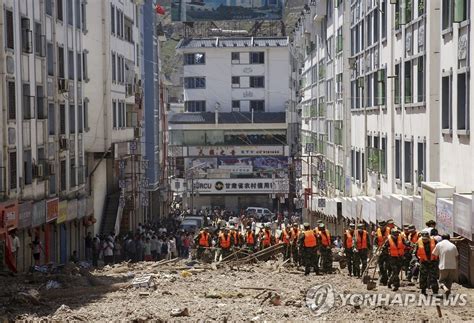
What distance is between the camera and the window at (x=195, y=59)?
95.7m

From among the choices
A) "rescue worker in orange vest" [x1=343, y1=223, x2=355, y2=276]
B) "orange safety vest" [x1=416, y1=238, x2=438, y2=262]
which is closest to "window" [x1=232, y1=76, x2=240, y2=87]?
"rescue worker in orange vest" [x1=343, y1=223, x2=355, y2=276]

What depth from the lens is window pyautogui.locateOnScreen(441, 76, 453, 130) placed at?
2786 centimetres

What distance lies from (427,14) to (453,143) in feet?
15.9

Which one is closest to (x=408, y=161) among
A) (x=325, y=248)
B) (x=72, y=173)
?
(x=325, y=248)

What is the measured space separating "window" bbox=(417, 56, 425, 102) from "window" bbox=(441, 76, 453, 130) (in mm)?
3144

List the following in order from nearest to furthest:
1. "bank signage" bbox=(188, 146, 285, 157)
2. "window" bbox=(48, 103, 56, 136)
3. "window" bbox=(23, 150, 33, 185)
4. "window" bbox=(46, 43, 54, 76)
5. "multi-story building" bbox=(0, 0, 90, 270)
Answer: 1. "multi-story building" bbox=(0, 0, 90, 270)
2. "window" bbox=(23, 150, 33, 185)
3. "window" bbox=(46, 43, 54, 76)
4. "window" bbox=(48, 103, 56, 136)
5. "bank signage" bbox=(188, 146, 285, 157)

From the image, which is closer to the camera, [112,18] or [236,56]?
[112,18]

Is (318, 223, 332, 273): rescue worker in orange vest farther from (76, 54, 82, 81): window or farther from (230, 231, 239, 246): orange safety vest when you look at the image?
(76, 54, 82, 81): window

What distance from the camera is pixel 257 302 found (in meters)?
20.7

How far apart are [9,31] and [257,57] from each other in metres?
62.9

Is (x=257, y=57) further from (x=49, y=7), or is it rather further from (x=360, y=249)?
(x=360, y=249)

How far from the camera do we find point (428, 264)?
20.7 m

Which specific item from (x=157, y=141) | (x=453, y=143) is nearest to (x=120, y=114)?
(x=157, y=141)

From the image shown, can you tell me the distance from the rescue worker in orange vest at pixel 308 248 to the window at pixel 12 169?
34.6 feet
